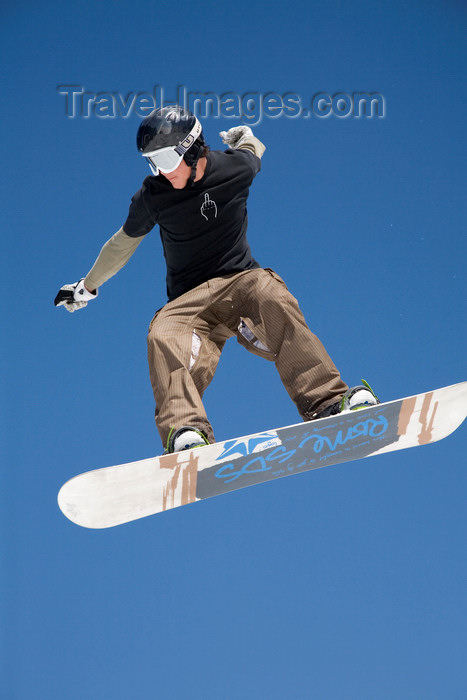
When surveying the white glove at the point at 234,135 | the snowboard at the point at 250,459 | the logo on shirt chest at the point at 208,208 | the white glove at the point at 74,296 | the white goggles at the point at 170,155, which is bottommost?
the snowboard at the point at 250,459

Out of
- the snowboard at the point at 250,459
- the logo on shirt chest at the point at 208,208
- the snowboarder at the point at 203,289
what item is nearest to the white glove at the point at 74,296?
the snowboarder at the point at 203,289

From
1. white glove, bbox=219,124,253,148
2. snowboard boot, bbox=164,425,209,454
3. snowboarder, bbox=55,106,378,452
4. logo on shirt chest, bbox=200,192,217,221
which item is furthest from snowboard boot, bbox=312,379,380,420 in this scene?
white glove, bbox=219,124,253,148

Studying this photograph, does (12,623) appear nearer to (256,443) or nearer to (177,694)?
(177,694)

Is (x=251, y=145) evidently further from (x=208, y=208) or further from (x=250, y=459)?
(x=250, y=459)

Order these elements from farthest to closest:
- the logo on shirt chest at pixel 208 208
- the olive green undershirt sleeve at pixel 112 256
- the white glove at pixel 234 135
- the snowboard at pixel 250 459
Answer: the white glove at pixel 234 135, the olive green undershirt sleeve at pixel 112 256, the logo on shirt chest at pixel 208 208, the snowboard at pixel 250 459

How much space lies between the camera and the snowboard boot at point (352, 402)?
2463mm

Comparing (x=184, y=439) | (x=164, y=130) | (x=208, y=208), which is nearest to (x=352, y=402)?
(x=184, y=439)

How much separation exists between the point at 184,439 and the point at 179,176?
0.73 meters

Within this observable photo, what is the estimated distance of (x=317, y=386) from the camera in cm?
252

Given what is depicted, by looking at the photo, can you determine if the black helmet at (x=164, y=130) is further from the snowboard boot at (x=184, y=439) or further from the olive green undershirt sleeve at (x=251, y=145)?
the snowboard boot at (x=184, y=439)

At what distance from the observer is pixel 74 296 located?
2.86 metres

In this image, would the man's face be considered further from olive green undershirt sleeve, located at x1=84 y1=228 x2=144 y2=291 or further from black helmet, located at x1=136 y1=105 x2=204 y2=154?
olive green undershirt sleeve, located at x1=84 y1=228 x2=144 y2=291

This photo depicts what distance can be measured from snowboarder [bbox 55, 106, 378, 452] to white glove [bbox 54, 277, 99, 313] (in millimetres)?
128

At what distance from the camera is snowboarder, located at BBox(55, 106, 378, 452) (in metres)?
2.48
